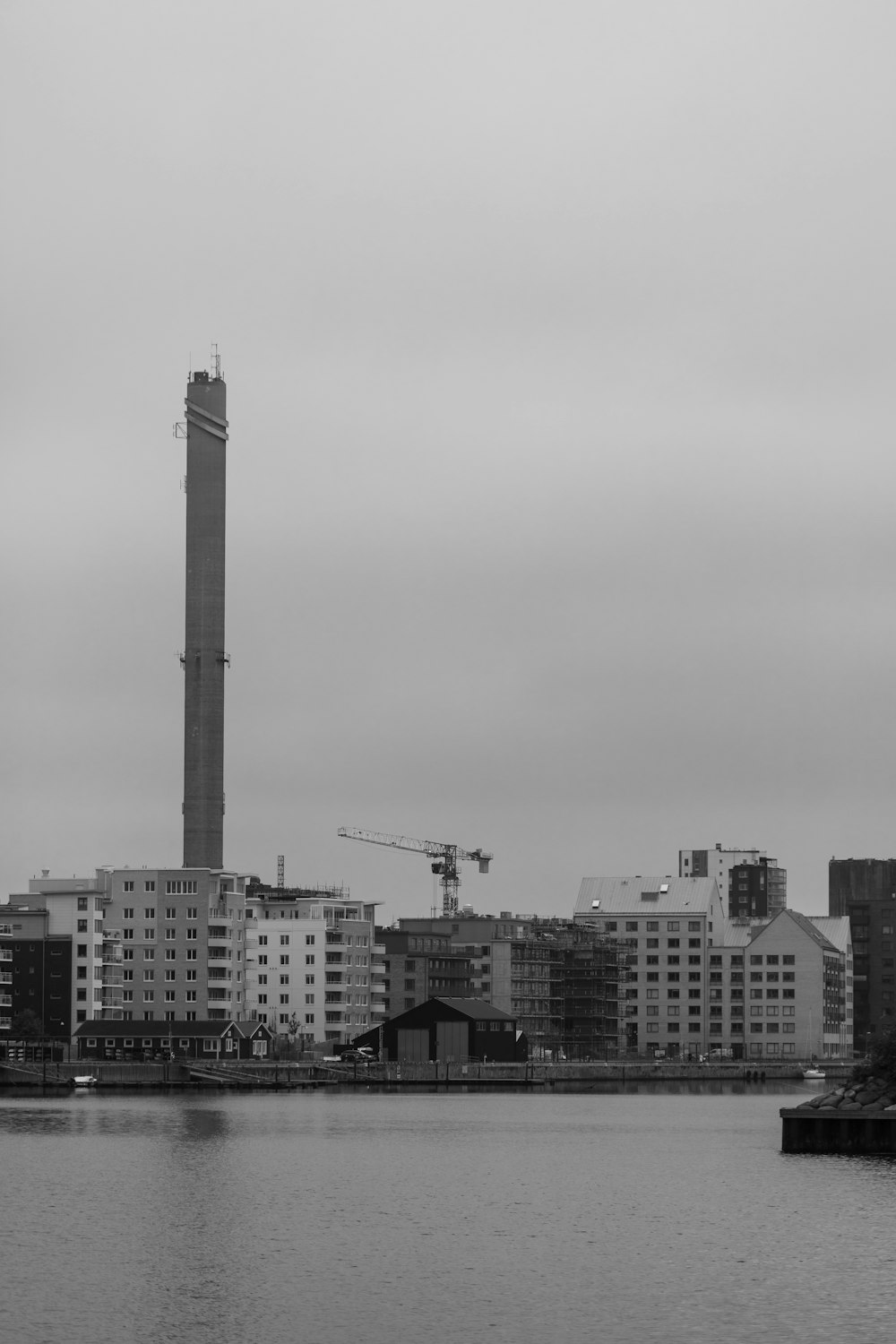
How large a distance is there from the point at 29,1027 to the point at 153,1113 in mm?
49243

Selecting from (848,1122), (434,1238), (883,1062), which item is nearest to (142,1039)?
(848,1122)

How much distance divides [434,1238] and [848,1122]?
35.4 metres

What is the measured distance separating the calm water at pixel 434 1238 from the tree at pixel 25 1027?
6190cm

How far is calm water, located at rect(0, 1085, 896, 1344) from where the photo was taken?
5722 cm

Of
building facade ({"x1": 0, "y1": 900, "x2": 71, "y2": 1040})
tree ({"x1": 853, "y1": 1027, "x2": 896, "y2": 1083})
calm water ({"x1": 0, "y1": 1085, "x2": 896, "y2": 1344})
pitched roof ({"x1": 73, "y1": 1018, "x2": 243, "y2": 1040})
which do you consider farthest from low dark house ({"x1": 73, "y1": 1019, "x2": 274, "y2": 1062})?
tree ({"x1": 853, "y1": 1027, "x2": 896, "y2": 1083})

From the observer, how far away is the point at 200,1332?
183 ft

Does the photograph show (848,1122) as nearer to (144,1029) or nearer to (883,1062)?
(883,1062)

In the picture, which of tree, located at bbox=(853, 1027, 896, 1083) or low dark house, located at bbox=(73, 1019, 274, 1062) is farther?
low dark house, located at bbox=(73, 1019, 274, 1062)

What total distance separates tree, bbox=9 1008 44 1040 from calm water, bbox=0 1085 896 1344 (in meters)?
61.9

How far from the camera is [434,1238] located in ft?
244

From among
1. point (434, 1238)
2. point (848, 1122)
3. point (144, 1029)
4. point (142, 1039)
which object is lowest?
point (434, 1238)

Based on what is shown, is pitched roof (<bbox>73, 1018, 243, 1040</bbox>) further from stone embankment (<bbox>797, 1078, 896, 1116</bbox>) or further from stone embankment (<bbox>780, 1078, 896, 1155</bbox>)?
stone embankment (<bbox>797, 1078, 896, 1116</bbox>)

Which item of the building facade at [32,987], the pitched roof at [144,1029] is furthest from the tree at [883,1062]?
the building facade at [32,987]

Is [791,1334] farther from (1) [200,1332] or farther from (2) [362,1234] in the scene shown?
(2) [362,1234]
